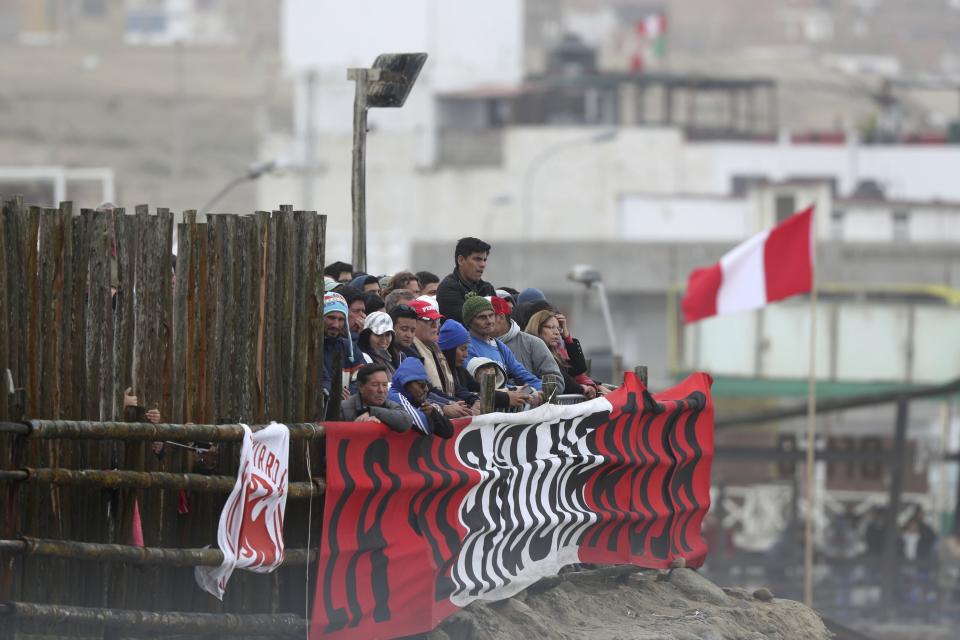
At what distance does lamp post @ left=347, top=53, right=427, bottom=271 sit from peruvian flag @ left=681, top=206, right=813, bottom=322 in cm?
1211

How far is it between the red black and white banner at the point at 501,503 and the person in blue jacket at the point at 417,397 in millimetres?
111

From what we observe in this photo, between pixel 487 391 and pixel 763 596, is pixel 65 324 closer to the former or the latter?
pixel 487 391

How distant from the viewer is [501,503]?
1219 centimetres

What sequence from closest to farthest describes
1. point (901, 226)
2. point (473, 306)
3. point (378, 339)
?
point (378, 339) → point (473, 306) → point (901, 226)

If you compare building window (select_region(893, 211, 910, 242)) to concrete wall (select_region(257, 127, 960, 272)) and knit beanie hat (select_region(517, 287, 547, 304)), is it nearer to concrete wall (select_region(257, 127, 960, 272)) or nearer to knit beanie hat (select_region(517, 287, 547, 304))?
concrete wall (select_region(257, 127, 960, 272))

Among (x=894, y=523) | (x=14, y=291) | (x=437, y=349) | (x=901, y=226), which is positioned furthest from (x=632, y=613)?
(x=901, y=226)

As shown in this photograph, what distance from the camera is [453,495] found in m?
11.7

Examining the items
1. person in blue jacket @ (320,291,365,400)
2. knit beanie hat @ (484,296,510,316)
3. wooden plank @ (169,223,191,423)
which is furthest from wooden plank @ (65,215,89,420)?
knit beanie hat @ (484,296,510,316)

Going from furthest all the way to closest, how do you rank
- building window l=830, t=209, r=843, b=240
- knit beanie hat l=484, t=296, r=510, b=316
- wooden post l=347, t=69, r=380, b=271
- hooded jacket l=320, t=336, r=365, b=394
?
building window l=830, t=209, r=843, b=240, wooden post l=347, t=69, r=380, b=271, knit beanie hat l=484, t=296, r=510, b=316, hooded jacket l=320, t=336, r=365, b=394

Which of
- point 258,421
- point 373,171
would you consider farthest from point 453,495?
point 373,171

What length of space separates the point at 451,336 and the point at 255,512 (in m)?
2.31

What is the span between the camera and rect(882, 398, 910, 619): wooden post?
33.9m

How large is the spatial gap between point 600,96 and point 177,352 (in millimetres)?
74798

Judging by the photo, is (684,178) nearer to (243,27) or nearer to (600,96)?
(600,96)
